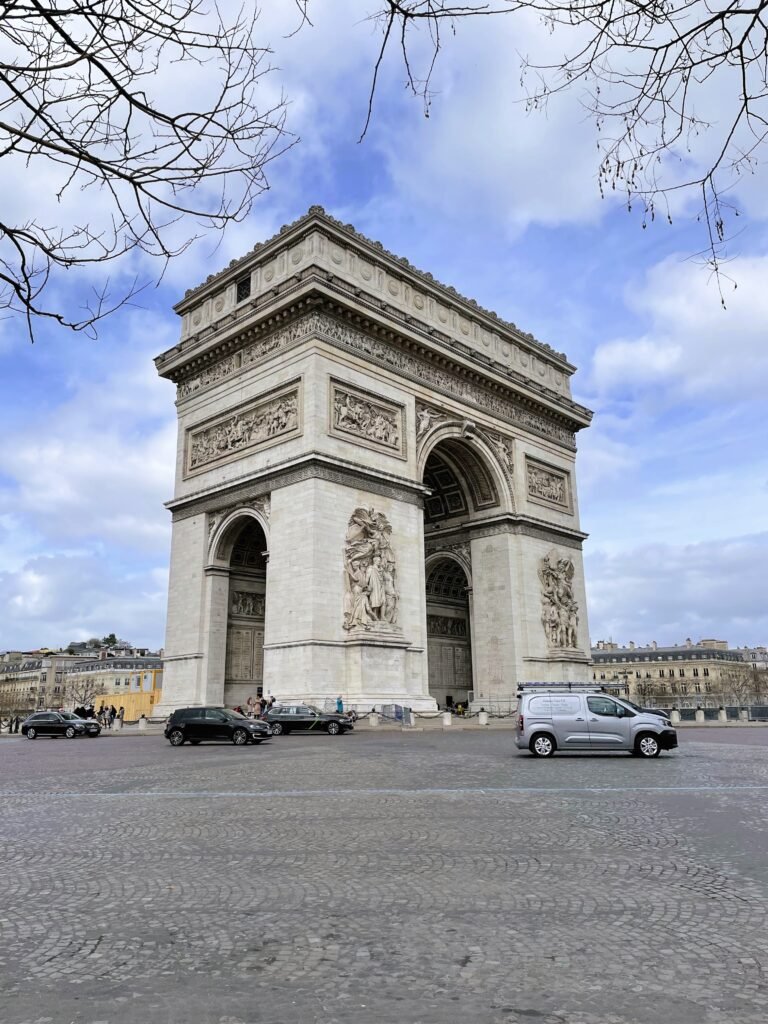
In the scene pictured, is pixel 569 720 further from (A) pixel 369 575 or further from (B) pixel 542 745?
(A) pixel 369 575

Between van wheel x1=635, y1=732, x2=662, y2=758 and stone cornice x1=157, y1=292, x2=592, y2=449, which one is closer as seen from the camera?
van wheel x1=635, y1=732, x2=662, y2=758

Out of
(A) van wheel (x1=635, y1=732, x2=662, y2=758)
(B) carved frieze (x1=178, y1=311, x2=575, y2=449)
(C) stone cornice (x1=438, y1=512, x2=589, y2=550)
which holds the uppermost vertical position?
(B) carved frieze (x1=178, y1=311, x2=575, y2=449)

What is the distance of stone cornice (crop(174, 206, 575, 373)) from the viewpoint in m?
27.5

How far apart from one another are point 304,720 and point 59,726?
436 inches

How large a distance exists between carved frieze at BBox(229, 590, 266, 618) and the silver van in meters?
17.0

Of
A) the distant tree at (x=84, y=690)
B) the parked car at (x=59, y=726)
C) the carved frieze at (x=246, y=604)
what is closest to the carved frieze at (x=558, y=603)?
the carved frieze at (x=246, y=604)

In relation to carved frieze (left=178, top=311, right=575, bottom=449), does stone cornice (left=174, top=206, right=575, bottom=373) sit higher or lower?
higher

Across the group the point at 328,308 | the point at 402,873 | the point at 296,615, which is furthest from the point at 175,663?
the point at 402,873

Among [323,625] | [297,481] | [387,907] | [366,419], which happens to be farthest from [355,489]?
[387,907]

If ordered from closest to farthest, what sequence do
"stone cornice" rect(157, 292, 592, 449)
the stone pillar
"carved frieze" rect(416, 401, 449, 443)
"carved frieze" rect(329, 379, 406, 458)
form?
the stone pillar < "carved frieze" rect(329, 379, 406, 458) < "stone cornice" rect(157, 292, 592, 449) < "carved frieze" rect(416, 401, 449, 443)

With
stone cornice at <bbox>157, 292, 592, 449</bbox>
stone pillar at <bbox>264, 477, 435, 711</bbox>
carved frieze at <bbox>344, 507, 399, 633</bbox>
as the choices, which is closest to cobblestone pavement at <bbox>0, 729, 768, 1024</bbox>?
stone pillar at <bbox>264, 477, 435, 711</bbox>

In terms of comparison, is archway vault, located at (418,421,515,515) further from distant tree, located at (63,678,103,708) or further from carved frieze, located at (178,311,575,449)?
distant tree, located at (63,678,103,708)

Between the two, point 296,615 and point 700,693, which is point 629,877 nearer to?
point 296,615

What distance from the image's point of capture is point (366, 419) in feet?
89.5
